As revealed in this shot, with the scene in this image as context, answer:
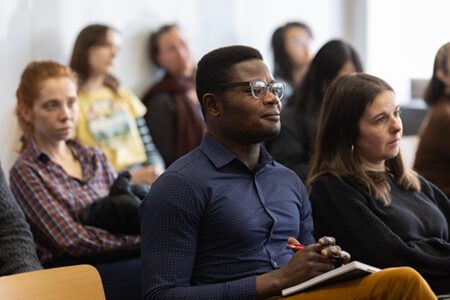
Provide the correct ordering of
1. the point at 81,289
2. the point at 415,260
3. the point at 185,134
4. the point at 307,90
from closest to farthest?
1. the point at 81,289
2. the point at 415,260
3. the point at 307,90
4. the point at 185,134

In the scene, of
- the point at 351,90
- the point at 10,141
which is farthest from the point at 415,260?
the point at 10,141

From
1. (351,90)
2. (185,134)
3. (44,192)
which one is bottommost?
(185,134)

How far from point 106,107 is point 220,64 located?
2.17 m

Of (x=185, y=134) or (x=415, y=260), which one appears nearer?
(x=415, y=260)

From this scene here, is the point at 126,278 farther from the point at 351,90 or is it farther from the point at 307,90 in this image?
the point at 307,90

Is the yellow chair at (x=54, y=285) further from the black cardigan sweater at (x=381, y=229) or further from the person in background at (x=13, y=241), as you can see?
the black cardigan sweater at (x=381, y=229)

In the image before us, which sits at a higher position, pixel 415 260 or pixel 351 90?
pixel 351 90

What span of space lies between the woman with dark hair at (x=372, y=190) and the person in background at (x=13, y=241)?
0.87 m

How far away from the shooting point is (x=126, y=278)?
308 centimetres

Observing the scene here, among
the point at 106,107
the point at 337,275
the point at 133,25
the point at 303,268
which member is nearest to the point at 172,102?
the point at 133,25

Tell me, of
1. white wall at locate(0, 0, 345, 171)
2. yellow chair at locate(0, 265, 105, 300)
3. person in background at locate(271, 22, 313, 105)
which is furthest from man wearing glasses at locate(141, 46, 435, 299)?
person in background at locate(271, 22, 313, 105)

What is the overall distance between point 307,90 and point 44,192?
146cm

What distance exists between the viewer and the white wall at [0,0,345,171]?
13.7 feet

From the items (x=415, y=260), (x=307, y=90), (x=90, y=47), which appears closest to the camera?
(x=415, y=260)
